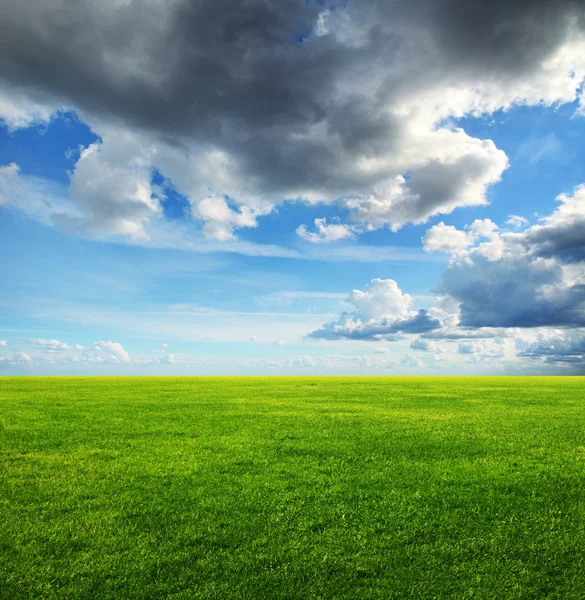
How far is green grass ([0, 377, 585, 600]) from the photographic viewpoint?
276 inches

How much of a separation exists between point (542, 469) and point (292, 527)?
29.3ft

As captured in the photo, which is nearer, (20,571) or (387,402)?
(20,571)

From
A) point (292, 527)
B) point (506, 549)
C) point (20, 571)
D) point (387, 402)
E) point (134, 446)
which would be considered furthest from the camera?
point (387, 402)

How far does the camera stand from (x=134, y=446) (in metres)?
16.2

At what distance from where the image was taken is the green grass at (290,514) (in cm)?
700

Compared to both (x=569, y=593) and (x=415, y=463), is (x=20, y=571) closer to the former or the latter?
(x=569, y=593)

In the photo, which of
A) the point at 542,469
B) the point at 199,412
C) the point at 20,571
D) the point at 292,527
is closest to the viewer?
the point at 20,571

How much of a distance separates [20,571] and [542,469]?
1364 centimetres

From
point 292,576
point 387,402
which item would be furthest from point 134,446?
point 387,402

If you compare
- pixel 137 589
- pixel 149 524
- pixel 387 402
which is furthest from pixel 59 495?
pixel 387 402

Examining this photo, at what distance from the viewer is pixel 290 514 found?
950 cm

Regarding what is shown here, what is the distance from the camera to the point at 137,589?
6.70 m

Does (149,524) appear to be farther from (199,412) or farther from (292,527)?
(199,412)

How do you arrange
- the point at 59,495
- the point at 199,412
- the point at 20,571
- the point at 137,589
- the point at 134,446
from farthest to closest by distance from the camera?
the point at 199,412 → the point at 134,446 → the point at 59,495 → the point at 20,571 → the point at 137,589
